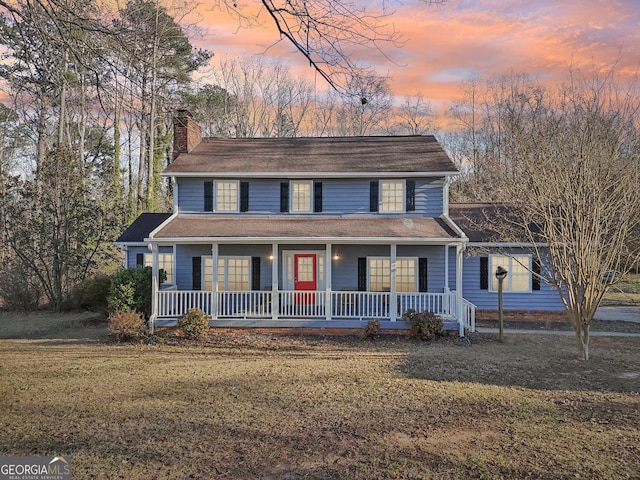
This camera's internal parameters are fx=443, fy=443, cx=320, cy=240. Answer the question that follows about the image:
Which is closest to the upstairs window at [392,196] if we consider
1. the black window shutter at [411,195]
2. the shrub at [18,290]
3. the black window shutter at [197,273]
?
the black window shutter at [411,195]

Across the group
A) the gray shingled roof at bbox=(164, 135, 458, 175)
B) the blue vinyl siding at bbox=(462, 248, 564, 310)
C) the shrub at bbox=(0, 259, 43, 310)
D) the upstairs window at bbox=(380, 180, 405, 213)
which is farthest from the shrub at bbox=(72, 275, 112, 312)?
the blue vinyl siding at bbox=(462, 248, 564, 310)

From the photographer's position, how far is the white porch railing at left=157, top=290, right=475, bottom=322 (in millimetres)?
13883

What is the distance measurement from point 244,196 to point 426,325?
7.84 metres

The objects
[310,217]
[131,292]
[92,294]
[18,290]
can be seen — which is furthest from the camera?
[18,290]

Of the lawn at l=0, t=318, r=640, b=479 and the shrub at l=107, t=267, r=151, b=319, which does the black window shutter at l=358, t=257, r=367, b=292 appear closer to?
the lawn at l=0, t=318, r=640, b=479

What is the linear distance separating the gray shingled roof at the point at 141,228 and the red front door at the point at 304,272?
19.7ft

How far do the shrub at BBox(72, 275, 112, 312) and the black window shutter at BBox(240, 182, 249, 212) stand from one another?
297 inches

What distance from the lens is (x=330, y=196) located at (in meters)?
16.1

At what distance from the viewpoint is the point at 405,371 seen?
9570mm

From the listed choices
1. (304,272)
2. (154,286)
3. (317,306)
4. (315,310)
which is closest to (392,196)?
(304,272)

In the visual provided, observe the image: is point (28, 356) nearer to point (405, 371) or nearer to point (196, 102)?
point (405, 371)

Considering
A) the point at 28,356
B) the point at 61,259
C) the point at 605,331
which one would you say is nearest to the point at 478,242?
the point at 605,331

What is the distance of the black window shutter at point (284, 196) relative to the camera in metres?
16.2

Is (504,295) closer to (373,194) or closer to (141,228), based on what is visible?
(373,194)
